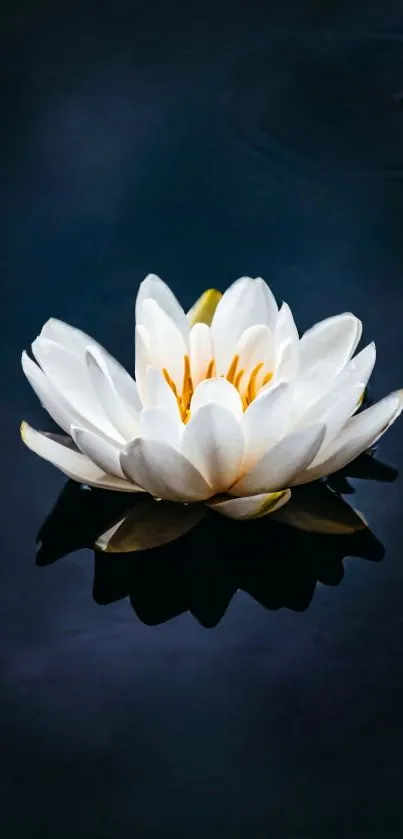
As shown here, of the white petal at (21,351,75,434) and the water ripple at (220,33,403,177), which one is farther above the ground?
the water ripple at (220,33,403,177)

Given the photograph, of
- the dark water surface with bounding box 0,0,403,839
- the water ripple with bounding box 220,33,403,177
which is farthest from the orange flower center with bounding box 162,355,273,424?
the water ripple with bounding box 220,33,403,177

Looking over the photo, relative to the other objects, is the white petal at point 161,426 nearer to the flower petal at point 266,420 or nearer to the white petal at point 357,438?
the flower petal at point 266,420

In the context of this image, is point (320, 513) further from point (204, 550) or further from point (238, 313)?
point (238, 313)

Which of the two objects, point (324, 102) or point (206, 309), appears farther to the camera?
point (324, 102)

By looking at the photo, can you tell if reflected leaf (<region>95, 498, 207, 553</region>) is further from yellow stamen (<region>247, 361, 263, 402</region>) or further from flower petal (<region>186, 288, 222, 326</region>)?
flower petal (<region>186, 288, 222, 326</region>)

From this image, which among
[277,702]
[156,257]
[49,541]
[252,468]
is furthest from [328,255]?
[277,702]

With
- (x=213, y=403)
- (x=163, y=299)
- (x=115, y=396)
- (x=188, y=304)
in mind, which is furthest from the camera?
(x=188, y=304)

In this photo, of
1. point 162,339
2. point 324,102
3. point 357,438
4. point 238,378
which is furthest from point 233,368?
point 324,102

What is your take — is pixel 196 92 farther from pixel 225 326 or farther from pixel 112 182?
pixel 225 326
